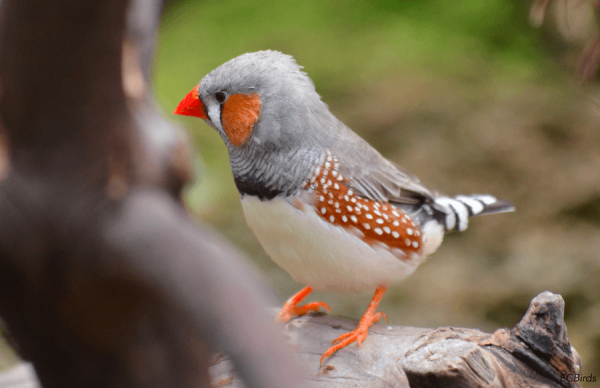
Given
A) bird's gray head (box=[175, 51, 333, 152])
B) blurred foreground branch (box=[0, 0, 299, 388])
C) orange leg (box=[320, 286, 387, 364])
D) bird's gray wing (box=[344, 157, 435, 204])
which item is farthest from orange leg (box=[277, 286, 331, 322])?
blurred foreground branch (box=[0, 0, 299, 388])

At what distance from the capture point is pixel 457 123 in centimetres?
367

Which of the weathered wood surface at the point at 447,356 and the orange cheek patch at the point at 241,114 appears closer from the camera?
the weathered wood surface at the point at 447,356

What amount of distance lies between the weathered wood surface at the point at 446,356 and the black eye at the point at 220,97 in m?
0.72

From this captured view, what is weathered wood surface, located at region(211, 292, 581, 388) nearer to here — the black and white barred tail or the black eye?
the black and white barred tail

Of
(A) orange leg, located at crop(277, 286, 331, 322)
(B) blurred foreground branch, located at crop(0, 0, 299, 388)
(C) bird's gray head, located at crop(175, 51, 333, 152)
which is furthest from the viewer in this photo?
(A) orange leg, located at crop(277, 286, 331, 322)

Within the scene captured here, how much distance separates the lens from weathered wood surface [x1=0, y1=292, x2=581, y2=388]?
4.25ft

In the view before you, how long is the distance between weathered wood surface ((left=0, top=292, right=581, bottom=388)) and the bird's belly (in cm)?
22

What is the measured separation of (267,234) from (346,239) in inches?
9.6

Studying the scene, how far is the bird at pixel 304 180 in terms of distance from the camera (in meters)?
1.47

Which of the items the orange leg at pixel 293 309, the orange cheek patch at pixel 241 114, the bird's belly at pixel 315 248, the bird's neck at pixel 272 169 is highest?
the orange cheek patch at pixel 241 114

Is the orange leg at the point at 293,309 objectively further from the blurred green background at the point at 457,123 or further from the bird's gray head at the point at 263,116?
the blurred green background at the point at 457,123

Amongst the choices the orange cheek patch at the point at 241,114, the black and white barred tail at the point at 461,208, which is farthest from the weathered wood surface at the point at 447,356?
the orange cheek patch at the point at 241,114

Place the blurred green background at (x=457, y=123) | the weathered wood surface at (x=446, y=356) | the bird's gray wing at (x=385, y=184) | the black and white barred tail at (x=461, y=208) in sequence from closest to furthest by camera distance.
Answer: the weathered wood surface at (x=446, y=356) → the bird's gray wing at (x=385, y=184) → the black and white barred tail at (x=461, y=208) → the blurred green background at (x=457, y=123)

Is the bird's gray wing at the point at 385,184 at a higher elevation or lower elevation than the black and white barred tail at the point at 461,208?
higher
